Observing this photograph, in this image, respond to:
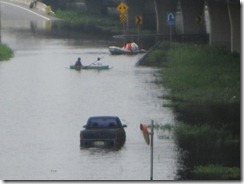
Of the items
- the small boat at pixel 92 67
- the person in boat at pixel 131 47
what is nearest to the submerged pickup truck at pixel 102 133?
the small boat at pixel 92 67

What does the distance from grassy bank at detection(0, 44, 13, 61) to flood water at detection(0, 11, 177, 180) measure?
19.2 inches

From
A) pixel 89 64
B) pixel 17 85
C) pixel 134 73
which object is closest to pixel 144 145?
pixel 17 85

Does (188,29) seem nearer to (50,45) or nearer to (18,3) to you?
(50,45)

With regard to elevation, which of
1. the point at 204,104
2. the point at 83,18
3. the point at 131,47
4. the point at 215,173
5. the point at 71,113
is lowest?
the point at 215,173

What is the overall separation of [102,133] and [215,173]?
572 centimetres

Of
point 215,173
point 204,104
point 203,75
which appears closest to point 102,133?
point 215,173

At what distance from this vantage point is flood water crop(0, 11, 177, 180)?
36719 mm

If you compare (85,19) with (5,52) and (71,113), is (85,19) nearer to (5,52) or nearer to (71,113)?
(5,52)

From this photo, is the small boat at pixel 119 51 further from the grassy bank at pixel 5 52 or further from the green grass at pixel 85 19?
the green grass at pixel 85 19

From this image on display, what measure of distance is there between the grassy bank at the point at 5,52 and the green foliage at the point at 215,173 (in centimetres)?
4057

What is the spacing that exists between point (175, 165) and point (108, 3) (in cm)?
8008

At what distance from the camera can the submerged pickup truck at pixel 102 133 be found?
40375 millimetres

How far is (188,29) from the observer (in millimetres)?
91500

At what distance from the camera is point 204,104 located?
166 feet
